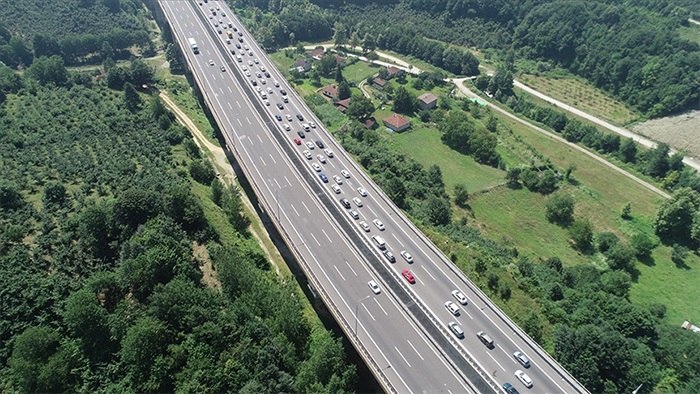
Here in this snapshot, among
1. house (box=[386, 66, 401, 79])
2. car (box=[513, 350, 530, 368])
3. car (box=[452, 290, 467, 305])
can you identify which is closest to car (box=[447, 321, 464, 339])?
car (box=[452, 290, 467, 305])

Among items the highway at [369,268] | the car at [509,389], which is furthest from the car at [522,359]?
the car at [509,389]

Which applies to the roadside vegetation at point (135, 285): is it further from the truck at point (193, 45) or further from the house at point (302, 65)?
the house at point (302, 65)

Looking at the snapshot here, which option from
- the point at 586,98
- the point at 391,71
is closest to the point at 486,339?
the point at 391,71

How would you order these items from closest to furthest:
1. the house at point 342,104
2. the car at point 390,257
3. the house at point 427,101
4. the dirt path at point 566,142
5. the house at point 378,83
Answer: the car at point 390,257 < the dirt path at point 566,142 < the house at point 342,104 < the house at point 427,101 < the house at point 378,83

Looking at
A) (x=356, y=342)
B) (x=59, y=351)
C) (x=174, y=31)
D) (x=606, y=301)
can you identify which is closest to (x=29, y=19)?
(x=174, y=31)

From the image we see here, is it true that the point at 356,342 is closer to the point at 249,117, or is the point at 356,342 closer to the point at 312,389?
the point at 312,389

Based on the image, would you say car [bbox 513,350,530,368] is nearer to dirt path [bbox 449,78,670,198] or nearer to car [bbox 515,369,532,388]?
car [bbox 515,369,532,388]
